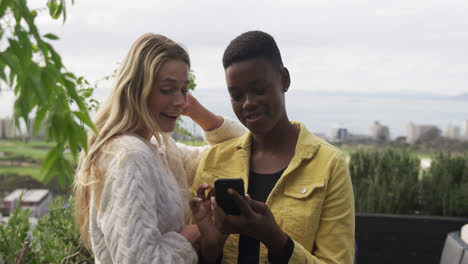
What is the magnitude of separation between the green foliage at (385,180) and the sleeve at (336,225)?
3.32m

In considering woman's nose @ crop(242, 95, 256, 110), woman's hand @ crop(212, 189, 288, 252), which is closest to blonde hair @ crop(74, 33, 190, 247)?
woman's nose @ crop(242, 95, 256, 110)

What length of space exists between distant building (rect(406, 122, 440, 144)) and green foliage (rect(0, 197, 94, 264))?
15.4 ft

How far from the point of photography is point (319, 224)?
5.46ft

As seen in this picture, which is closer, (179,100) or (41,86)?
(41,86)

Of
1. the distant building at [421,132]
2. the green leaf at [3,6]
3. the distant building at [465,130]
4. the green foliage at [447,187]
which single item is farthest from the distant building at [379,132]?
the green leaf at [3,6]

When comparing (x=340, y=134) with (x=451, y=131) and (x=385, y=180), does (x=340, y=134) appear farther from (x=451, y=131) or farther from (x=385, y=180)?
(x=451, y=131)

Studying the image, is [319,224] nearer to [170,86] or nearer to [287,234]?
[287,234]

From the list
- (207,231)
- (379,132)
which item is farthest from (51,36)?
(379,132)

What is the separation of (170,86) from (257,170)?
46 centimetres

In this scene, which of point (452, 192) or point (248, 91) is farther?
point (452, 192)

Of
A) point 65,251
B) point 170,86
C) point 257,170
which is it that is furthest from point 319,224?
point 65,251

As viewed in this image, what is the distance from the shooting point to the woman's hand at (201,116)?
2287 mm

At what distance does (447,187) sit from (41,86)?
475 centimetres

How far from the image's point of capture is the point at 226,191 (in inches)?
59.2
